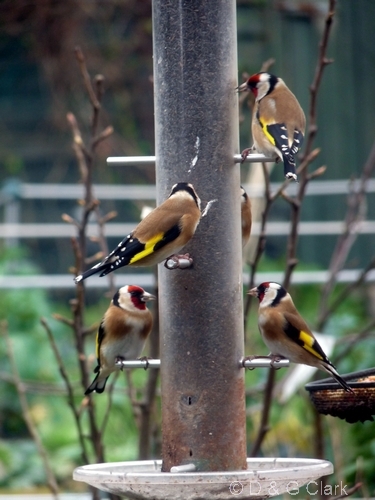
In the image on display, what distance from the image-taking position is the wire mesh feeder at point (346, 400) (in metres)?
3.43

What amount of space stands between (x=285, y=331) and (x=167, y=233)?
73cm

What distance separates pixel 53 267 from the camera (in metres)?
12.4

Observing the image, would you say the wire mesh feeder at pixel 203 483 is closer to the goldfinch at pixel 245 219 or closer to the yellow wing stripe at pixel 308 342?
the yellow wing stripe at pixel 308 342

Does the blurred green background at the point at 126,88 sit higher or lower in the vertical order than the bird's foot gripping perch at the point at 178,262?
higher

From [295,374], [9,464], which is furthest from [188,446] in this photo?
[9,464]

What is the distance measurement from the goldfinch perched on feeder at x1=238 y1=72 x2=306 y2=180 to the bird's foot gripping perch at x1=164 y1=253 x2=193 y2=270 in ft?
1.74

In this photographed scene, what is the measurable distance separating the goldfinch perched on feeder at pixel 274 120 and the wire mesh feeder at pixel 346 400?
103 centimetres

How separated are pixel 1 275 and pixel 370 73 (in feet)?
19.5

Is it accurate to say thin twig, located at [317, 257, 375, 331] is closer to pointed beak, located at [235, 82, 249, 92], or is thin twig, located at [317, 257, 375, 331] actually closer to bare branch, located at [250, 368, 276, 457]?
bare branch, located at [250, 368, 276, 457]

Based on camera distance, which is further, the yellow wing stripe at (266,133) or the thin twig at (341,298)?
the thin twig at (341,298)

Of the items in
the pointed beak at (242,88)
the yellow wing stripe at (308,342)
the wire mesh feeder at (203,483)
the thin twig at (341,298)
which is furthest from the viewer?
the thin twig at (341,298)

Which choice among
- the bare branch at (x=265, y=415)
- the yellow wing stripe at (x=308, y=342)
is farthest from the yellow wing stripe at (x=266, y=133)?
the bare branch at (x=265, y=415)

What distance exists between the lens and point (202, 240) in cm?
396

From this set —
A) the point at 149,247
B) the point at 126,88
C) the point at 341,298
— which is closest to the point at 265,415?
the point at 341,298
